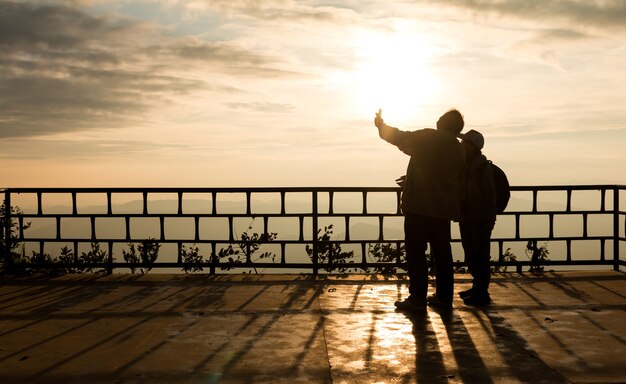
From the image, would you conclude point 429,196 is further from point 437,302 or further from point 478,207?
point 437,302

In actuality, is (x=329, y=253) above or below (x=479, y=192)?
below

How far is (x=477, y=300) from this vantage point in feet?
24.9

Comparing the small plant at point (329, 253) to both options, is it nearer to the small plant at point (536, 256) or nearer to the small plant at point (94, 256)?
the small plant at point (536, 256)

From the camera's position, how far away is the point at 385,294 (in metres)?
8.33

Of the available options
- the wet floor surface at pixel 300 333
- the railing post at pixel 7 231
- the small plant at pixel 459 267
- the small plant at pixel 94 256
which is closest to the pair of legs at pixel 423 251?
the wet floor surface at pixel 300 333

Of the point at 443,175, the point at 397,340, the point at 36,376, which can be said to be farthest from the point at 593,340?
the point at 36,376

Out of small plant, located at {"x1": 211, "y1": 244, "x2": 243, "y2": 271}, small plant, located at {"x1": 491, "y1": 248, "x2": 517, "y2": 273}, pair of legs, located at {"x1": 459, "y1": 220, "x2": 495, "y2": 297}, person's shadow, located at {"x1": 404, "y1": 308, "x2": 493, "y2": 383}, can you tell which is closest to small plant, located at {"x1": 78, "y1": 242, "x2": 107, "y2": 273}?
small plant, located at {"x1": 211, "y1": 244, "x2": 243, "y2": 271}

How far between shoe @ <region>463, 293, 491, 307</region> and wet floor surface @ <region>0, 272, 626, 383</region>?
145 mm

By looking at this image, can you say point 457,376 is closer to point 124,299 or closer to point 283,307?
point 283,307

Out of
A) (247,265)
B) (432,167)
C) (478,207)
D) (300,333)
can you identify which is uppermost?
(432,167)

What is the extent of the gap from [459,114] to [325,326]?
9.06ft

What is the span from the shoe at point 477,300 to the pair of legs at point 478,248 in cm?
3

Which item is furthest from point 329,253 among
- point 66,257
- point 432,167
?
point 66,257

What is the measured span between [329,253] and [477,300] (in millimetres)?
3043
